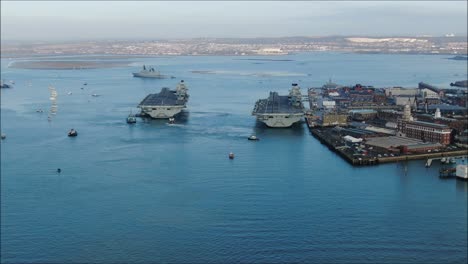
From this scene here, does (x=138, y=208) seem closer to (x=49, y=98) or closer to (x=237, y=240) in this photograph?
(x=237, y=240)

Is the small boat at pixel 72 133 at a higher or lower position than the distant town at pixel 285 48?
lower

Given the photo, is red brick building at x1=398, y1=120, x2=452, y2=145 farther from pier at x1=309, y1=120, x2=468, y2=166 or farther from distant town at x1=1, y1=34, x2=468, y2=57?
distant town at x1=1, y1=34, x2=468, y2=57

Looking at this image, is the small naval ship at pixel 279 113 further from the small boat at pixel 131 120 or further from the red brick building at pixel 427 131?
the small boat at pixel 131 120

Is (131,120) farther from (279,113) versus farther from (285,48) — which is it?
(285,48)

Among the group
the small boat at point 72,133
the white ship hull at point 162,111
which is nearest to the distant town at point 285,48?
the white ship hull at point 162,111

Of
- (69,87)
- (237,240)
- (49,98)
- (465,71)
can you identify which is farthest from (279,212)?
(465,71)

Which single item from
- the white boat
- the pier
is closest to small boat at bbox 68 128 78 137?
the pier
